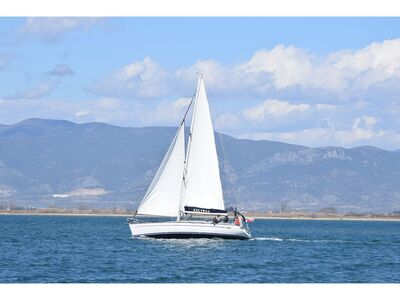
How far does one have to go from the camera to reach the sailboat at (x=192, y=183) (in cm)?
9044

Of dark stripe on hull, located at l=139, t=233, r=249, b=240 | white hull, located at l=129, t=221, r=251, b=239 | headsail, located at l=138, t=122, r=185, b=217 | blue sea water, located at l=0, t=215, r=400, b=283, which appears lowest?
blue sea water, located at l=0, t=215, r=400, b=283

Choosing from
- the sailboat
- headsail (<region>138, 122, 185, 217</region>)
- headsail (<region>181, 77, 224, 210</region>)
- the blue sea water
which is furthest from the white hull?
headsail (<region>181, 77, 224, 210</region>)

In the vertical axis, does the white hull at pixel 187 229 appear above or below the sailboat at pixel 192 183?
below

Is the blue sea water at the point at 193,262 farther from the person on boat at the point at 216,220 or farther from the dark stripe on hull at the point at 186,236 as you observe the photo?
the person on boat at the point at 216,220

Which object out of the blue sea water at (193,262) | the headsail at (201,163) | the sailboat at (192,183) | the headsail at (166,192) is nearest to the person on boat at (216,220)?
the sailboat at (192,183)

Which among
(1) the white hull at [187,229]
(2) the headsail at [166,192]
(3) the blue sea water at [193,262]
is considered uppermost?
(2) the headsail at [166,192]

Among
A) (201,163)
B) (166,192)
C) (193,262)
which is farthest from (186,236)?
(193,262)

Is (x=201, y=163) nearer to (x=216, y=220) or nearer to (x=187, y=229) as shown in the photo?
(x=216, y=220)

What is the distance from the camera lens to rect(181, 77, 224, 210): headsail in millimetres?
90438

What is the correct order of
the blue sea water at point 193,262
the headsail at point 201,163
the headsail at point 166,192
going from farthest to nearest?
the headsail at point 166,192 < the headsail at point 201,163 < the blue sea water at point 193,262

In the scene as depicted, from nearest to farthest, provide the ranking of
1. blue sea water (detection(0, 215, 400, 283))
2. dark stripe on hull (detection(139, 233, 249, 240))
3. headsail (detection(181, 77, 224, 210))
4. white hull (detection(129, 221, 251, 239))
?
blue sea water (detection(0, 215, 400, 283))
white hull (detection(129, 221, 251, 239))
dark stripe on hull (detection(139, 233, 249, 240))
headsail (detection(181, 77, 224, 210))

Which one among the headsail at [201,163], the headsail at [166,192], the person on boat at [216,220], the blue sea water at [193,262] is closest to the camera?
the blue sea water at [193,262]

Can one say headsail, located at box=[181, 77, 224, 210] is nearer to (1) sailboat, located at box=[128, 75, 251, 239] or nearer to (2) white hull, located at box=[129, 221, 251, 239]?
(1) sailboat, located at box=[128, 75, 251, 239]
